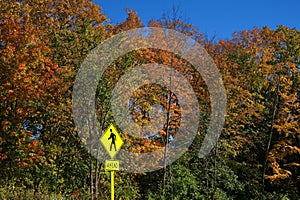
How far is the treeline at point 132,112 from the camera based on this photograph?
43.6 ft

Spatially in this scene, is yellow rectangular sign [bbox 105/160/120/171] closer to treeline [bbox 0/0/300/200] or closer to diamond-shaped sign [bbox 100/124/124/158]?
diamond-shaped sign [bbox 100/124/124/158]

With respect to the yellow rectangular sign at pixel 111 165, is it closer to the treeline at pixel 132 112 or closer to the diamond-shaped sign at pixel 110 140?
the diamond-shaped sign at pixel 110 140

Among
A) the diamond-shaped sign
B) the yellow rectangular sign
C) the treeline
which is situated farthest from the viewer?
the treeline

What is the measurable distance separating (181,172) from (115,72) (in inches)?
295

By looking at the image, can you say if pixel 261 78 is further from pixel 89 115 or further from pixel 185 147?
pixel 89 115

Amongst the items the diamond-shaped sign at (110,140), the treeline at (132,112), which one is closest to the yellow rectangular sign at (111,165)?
the diamond-shaped sign at (110,140)

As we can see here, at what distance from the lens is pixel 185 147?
19641 millimetres

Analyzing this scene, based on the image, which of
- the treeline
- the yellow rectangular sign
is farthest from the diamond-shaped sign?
the treeline

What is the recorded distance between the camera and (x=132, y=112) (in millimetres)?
14086

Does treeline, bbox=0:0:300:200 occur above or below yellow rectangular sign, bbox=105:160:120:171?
above

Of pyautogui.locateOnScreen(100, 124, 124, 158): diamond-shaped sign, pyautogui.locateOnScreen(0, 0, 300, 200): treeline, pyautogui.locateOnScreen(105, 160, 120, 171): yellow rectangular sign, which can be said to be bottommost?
pyautogui.locateOnScreen(105, 160, 120, 171): yellow rectangular sign

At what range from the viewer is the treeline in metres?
13.3

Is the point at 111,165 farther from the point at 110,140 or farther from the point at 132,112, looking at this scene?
the point at 132,112

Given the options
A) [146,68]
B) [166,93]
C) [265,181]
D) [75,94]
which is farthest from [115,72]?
[265,181]
